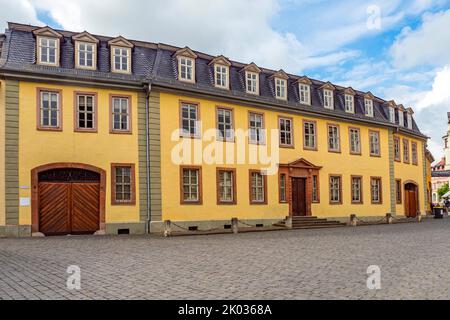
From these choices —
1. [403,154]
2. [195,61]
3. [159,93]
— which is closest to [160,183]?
[159,93]

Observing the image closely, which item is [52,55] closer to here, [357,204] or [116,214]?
[116,214]

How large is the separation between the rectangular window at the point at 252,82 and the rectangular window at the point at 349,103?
7.77 meters

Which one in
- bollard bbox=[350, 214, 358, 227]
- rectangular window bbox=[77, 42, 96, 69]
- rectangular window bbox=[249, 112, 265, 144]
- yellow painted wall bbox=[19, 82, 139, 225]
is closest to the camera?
yellow painted wall bbox=[19, 82, 139, 225]

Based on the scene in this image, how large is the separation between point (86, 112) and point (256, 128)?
A: 9.23 m

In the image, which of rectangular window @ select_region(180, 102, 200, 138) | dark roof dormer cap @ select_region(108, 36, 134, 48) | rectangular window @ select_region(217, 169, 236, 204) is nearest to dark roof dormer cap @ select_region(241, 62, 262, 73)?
rectangular window @ select_region(180, 102, 200, 138)

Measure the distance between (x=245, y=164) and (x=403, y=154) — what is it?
637 inches

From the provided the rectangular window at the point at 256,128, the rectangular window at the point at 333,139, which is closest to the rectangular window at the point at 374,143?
the rectangular window at the point at 333,139

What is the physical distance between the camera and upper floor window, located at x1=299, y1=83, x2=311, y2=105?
28562 millimetres

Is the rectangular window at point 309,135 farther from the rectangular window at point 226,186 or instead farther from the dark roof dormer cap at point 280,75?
the rectangular window at point 226,186

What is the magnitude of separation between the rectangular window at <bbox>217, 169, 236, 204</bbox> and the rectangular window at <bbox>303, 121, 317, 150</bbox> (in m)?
5.65

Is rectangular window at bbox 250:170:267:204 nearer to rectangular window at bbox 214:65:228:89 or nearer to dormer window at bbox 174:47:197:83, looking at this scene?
rectangular window at bbox 214:65:228:89

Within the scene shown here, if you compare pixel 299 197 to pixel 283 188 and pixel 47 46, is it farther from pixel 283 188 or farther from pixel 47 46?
pixel 47 46

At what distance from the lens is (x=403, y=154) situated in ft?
117

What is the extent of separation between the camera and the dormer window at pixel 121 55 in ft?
72.4
